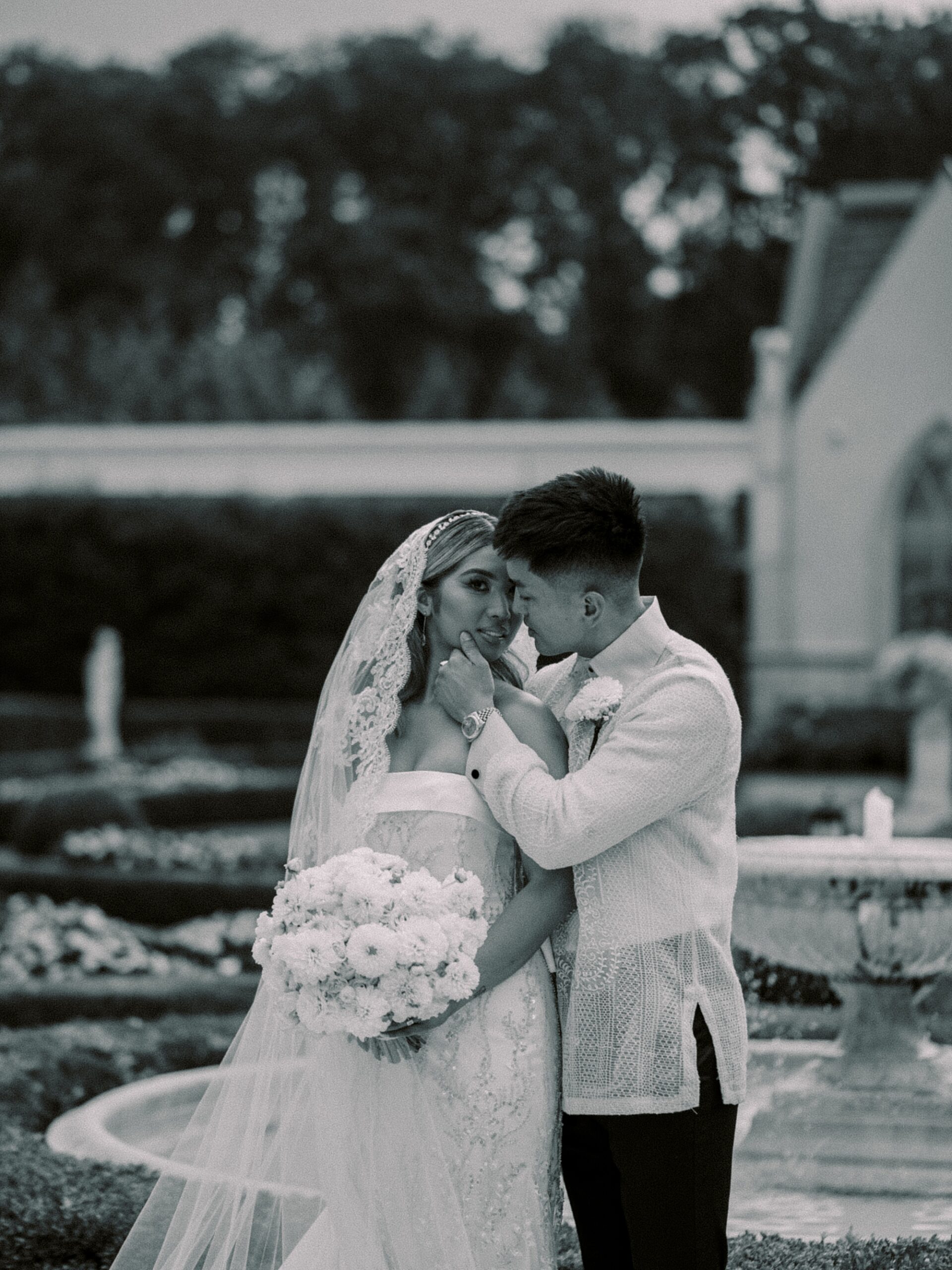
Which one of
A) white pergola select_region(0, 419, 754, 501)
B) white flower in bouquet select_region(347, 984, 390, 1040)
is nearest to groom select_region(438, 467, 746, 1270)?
white flower in bouquet select_region(347, 984, 390, 1040)

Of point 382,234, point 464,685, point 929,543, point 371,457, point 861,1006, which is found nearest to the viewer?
point 464,685

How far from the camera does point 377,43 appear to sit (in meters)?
31.2

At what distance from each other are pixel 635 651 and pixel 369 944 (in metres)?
0.68

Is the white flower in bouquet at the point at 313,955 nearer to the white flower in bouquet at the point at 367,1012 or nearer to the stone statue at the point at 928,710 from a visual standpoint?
the white flower in bouquet at the point at 367,1012

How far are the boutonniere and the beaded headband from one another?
1.53 feet

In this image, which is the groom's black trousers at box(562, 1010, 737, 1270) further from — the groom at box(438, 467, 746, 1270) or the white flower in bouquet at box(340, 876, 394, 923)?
the white flower in bouquet at box(340, 876, 394, 923)

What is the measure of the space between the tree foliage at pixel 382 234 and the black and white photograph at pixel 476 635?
0.34 ft

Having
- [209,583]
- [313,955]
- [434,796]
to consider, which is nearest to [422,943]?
[313,955]

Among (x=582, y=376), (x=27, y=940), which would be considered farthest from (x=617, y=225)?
(x=27, y=940)

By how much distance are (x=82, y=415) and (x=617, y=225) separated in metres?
10.3

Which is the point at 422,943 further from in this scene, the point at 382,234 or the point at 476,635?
the point at 382,234

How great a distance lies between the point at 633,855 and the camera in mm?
2709

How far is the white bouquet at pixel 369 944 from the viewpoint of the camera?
8.60 feet

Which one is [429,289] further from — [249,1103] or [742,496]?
[249,1103]
